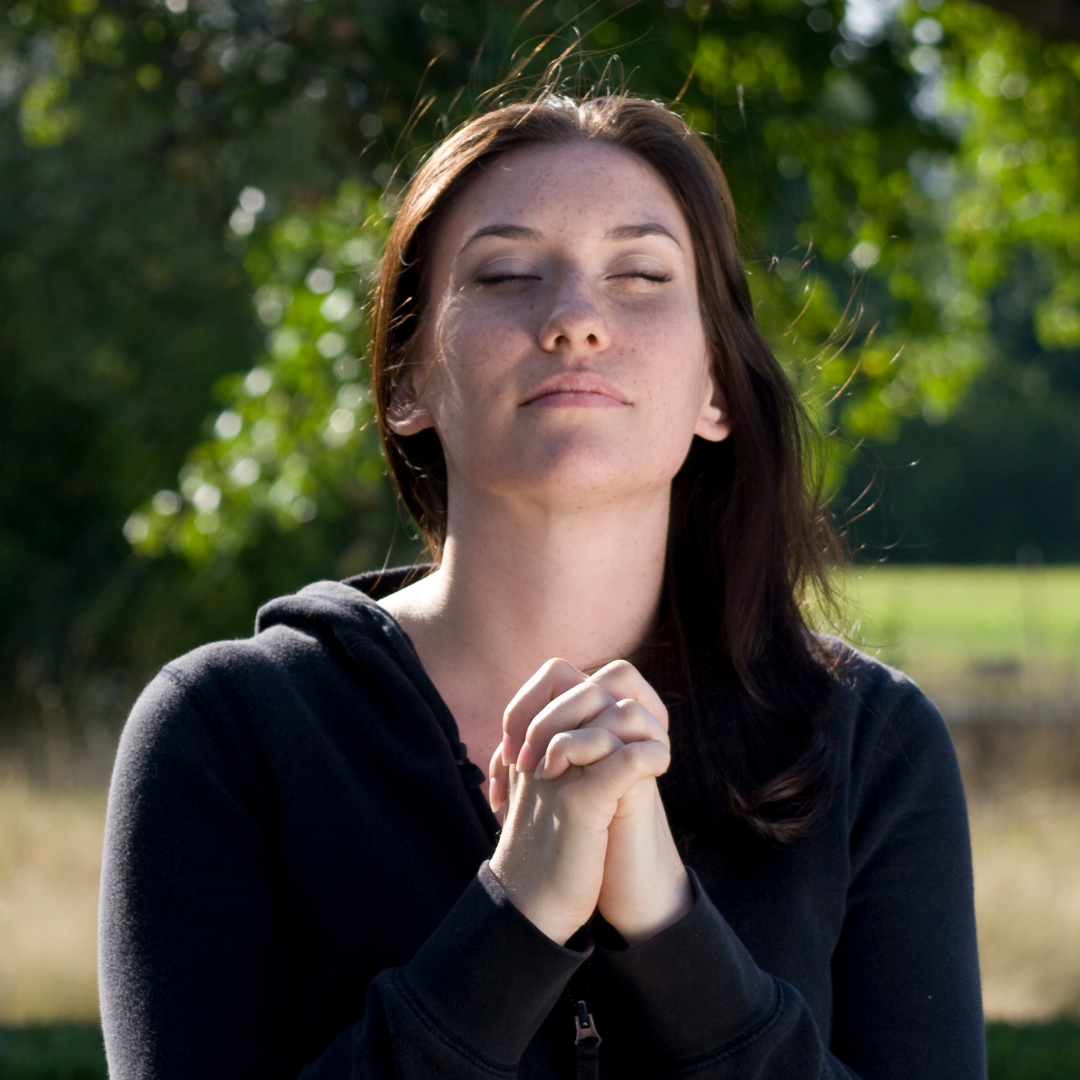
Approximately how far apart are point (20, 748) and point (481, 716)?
302 inches

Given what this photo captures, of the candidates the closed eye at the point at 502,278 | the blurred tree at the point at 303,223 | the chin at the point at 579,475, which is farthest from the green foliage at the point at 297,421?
the chin at the point at 579,475

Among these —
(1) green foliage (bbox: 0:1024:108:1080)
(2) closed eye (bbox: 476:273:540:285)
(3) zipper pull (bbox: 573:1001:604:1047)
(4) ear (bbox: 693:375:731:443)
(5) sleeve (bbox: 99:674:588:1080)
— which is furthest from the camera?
(1) green foliage (bbox: 0:1024:108:1080)

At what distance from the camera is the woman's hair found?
5.69ft

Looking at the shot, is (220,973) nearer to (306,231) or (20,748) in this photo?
(306,231)

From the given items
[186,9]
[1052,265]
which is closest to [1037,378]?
[1052,265]

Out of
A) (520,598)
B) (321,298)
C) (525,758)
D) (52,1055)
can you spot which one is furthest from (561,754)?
(321,298)

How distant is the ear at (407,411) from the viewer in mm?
1926

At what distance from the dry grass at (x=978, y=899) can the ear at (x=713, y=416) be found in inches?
128

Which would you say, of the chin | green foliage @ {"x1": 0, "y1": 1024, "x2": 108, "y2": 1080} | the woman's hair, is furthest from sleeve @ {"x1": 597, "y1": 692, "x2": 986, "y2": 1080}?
green foliage @ {"x1": 0, "y1": 1024, "x2": 108, "y2": 1080}

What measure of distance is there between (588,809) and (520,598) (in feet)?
1.62

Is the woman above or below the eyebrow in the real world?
below

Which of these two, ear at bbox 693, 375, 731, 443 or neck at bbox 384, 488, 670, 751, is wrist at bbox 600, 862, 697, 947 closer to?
neck at bbox 384, 488, 670, 751

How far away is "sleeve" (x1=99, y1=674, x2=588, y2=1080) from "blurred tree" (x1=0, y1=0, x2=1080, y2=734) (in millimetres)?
1137

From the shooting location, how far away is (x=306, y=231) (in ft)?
18.6
